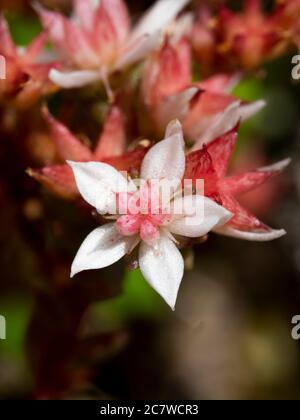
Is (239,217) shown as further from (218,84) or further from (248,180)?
(218,84)

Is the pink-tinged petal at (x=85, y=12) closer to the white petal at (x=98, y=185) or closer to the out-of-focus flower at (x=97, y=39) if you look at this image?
the out-of-focus flower at (x=97, y=39)

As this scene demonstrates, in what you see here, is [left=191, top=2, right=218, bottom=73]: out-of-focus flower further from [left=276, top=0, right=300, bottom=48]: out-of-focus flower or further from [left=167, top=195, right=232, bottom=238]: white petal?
[left=167, top=195, right=232, bottom=238]: white petal

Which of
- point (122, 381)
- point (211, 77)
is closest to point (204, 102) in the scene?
point (211, 77)

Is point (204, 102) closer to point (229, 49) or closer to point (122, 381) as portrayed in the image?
point (229, 49)

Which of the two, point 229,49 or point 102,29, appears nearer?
point 102,29

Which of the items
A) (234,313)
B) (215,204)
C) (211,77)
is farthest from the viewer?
(234,313)

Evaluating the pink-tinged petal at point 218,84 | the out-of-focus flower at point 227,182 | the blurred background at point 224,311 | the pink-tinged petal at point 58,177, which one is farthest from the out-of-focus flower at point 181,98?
the blurred background at point 224,311
